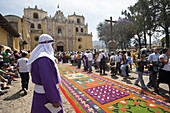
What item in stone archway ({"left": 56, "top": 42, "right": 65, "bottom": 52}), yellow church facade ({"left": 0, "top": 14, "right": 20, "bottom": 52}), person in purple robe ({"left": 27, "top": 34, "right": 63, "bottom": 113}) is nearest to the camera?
person in purple robe ({"left": 27, "top": 34, "right": 63, "bottom": 113})

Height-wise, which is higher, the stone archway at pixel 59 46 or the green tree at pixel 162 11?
the green tree at pixel 162 11

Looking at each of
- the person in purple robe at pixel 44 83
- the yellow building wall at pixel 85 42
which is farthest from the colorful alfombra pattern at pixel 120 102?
the yellow building wall at pixel 85 42

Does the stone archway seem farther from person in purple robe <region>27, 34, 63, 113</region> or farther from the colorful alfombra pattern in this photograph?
person in purple robe <region>27, 34, 63, 113</region>

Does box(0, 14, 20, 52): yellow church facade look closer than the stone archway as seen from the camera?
Yes

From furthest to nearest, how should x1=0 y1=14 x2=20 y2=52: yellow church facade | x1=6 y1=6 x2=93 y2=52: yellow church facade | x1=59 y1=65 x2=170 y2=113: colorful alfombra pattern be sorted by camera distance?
x1=6 y1=6 x2=93 y2=52: yellow church facade → x1=0 y1=14 x2=20 y2=52: yellow church facade → x1=59 y1=65 x2=170 y2=113: colorful alfombra pattern

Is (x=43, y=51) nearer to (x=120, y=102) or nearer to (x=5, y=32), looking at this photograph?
(x=120, y=102)

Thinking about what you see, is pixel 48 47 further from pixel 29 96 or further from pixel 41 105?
pixel 29 96

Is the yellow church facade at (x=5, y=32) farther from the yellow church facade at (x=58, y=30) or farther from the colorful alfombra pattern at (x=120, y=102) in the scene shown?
the yellow church facade at (x=58, y=30)

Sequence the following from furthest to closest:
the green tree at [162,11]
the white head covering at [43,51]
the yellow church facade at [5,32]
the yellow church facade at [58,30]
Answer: the yellow church facade at [58,30] < the green tree at [162,11] < the yellow church facade at [5,32] < the white head covering at [43,51]

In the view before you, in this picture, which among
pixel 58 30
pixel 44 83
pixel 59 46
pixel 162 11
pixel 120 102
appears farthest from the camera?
pixel 58 30

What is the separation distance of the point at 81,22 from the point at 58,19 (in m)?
10.1

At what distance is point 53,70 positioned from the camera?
1673mm

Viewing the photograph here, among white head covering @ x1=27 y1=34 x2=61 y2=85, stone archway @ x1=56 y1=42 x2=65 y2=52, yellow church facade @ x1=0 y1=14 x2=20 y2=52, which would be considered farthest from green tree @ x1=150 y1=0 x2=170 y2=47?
stone archway @ x1=56 y1=42 x2=65 y2=52

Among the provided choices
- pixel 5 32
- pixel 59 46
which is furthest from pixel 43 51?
pixel 59 46
